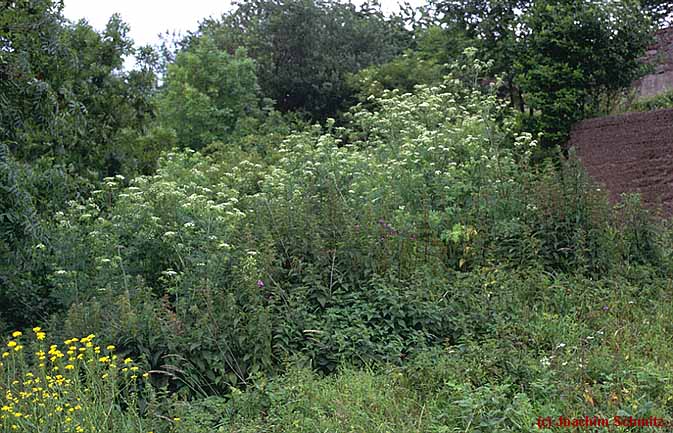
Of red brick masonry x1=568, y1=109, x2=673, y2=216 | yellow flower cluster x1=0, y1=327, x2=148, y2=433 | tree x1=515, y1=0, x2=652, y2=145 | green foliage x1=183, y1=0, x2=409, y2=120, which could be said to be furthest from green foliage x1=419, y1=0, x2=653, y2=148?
green foliage x1=183, y1=0, x2=409, y2=120

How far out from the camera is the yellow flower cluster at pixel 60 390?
4164 millimetres

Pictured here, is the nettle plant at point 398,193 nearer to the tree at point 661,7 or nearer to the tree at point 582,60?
the tree at point 582,60

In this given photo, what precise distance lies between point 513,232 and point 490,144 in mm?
2587

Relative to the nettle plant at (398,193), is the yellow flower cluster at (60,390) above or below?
below

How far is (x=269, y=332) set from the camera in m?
5.09

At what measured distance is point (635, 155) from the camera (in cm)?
1023

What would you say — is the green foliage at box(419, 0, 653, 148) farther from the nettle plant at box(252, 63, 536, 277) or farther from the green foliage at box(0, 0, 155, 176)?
the green foliage at box(0, 0, 155, 176)

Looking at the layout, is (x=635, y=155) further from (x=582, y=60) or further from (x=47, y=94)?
(x=47, y=94)

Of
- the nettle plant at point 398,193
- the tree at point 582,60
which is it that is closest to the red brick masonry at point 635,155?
the tree at point 582,60

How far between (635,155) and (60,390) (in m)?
8.14

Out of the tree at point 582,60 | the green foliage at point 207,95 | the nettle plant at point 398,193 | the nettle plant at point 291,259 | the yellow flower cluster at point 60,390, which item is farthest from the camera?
the green foliage at point 207,95

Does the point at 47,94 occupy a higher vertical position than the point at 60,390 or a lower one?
higher

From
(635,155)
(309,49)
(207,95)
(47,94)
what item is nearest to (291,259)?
(47,94)

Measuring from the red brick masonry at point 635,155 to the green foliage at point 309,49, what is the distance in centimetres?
1211
